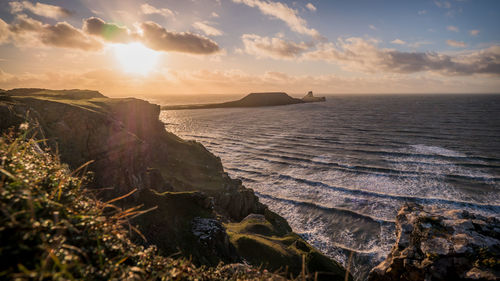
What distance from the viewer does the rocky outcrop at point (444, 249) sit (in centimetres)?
609

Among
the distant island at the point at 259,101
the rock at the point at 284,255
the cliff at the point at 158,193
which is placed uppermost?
the distant island at the point at 259,101

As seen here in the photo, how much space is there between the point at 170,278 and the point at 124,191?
37.3ft

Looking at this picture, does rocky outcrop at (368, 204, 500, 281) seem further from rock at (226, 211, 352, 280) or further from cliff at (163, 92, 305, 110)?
cliff at (163, 92, 305, 110)

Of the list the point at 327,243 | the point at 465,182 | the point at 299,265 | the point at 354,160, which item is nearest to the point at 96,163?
the point at 299,265

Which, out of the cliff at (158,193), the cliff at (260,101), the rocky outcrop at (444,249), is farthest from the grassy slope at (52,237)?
the cliff at (260,101)

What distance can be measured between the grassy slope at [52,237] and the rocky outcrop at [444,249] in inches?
265

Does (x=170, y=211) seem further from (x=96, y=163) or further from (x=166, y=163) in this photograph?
(x=166, y=163)

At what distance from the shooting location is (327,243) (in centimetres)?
1808

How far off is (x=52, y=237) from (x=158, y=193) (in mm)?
9396

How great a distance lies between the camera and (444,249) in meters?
6.82

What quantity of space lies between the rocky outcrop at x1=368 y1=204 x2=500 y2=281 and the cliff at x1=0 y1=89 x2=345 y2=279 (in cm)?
382

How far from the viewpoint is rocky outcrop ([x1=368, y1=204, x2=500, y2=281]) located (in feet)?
20.0

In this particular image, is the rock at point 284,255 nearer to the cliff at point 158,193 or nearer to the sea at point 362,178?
the cliff at point 158,193

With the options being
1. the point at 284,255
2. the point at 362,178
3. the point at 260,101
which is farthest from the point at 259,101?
the point at 284,255
